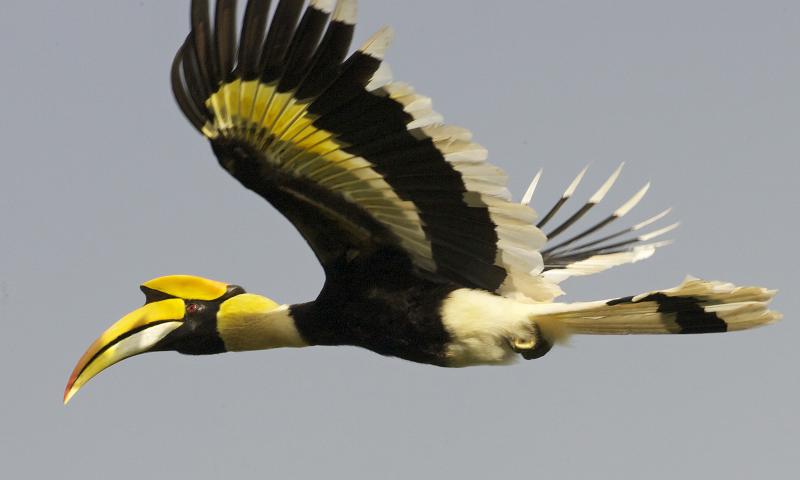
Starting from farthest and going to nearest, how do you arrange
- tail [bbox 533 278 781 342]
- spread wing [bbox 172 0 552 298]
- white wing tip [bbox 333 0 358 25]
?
1. tail [bbox 533 278 781 342]
2. spread wing [bbox 172 0 552 298]
3. white wing tip [bbox 333 0 358 25]

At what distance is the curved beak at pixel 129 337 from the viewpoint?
22.4 ft

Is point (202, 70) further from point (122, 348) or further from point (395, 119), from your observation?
point (122, 348)

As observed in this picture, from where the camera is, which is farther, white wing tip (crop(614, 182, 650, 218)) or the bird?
white wing tip (crop(614, 182, 650, 218))

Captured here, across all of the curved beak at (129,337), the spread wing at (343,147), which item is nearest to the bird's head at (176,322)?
the curved beak at (129,337)

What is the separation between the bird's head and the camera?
22.4 feet

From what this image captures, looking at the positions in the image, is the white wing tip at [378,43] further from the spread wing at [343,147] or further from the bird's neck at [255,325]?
the bird's neck at [255,325]

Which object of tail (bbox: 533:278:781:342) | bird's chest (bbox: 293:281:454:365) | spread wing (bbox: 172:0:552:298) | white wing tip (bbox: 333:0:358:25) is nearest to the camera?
white wing tip (bbox: 333:0:358:25)

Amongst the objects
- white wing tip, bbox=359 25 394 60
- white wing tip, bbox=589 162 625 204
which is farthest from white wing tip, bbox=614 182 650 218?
white wing tip, bbox=359 25 394 60

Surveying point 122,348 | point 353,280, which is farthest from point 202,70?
point 122,348

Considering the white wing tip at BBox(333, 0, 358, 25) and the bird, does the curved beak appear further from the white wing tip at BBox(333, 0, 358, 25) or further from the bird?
the white wing tip at BBox(333, 0, 358, 25)

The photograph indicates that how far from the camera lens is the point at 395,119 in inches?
218

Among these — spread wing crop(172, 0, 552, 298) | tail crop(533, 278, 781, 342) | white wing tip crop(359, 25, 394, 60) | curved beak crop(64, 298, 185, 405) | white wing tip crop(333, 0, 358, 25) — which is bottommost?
curved beak crop(64, 298, 185, 405)

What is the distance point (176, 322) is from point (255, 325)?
41 cm

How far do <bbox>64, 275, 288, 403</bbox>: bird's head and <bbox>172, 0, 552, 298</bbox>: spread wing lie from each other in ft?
2.26
